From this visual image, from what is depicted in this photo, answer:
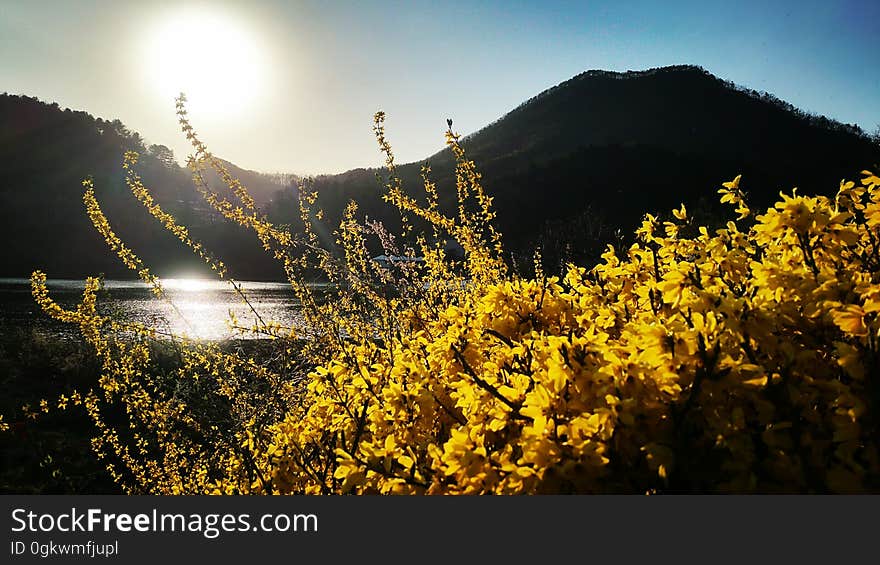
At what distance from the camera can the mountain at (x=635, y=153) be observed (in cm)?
4947

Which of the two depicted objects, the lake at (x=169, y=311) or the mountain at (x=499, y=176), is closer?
the lake at (x=169, y=311)

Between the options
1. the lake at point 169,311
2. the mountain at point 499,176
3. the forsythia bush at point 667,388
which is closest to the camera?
the forsythia bush at point 667,388

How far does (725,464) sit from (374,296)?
2250 millimetres

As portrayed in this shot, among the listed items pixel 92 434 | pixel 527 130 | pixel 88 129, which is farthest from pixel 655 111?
pixel 92 434

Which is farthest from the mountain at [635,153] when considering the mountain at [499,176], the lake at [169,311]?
the lake at [169,311]

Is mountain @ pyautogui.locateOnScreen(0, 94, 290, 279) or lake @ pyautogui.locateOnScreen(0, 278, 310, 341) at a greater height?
mountain @ pyautogui.locateOnScreen(0, 94, 290, 279)

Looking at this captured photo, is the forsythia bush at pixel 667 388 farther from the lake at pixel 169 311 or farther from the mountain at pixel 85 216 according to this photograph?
the mountain at pixel 85 216

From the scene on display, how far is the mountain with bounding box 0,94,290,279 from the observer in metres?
49.2

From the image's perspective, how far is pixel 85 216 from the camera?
54.1 metres

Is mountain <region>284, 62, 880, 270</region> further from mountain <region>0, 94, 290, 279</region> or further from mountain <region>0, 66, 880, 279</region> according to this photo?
mountain <region>0, 94, 290, 279</region>

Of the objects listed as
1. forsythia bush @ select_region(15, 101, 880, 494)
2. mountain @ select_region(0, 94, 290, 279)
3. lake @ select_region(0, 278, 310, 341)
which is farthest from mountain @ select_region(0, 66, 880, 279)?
forsythia bush @ select_region(15, 101, 880, 494)

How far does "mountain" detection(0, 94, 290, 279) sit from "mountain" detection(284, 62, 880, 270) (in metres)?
11.6

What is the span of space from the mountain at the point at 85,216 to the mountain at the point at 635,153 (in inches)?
455

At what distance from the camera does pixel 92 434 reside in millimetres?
6922
